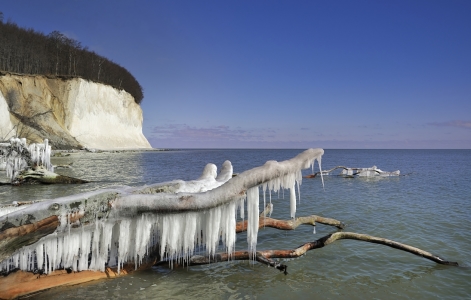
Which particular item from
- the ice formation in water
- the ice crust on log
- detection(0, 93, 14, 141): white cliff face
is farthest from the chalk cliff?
the ice crust on log

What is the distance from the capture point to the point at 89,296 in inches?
209

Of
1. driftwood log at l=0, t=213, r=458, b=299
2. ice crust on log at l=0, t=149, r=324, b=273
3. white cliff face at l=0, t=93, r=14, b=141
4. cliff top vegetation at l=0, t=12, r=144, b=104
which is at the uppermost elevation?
cliff top vegetation at l=0, t=12, r=144, b=104

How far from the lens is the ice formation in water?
729 inches

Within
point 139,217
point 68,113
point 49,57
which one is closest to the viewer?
point 139,217

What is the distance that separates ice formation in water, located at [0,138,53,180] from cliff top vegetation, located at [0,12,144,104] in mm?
53825

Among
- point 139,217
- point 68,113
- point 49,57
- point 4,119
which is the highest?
point 49,57

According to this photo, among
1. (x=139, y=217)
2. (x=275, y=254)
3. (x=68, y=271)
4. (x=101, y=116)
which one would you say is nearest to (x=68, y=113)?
(x=101, y=116)

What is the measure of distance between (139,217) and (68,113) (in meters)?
71.0

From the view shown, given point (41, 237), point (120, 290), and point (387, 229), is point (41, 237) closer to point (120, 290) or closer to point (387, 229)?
point (120, 290)

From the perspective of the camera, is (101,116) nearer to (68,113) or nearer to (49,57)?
(68,113)

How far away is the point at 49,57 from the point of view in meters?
70.9

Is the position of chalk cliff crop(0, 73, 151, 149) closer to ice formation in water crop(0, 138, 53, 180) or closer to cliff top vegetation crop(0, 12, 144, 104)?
cliff top vegetation crop(0, 12, 144, 104)

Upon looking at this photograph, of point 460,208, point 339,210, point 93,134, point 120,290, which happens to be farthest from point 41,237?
point 93,134

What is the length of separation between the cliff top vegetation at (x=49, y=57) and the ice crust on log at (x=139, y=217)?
236 ft
